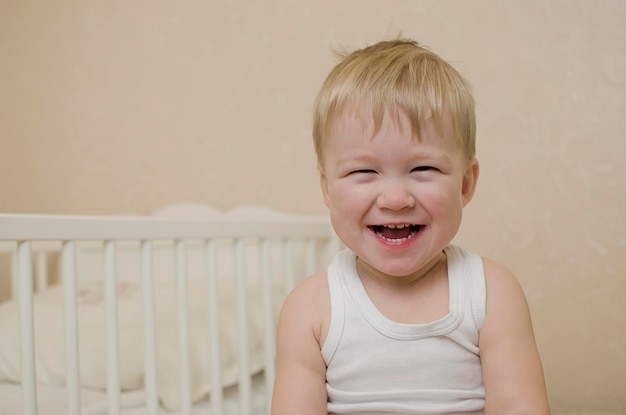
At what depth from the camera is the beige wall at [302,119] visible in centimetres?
152

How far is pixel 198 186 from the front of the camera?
2.07 meters

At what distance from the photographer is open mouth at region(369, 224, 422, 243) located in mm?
861

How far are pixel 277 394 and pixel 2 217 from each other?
1.48ft

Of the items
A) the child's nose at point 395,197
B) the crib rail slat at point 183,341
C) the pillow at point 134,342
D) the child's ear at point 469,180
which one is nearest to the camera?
the child's nose at point 395,197

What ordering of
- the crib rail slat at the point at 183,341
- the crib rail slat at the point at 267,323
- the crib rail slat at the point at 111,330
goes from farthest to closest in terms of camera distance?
1. the crib rail slat at the point at 267,323
2. the crib rail slat at the point at 183,341
3. the crib rail slat at the point at 111,330

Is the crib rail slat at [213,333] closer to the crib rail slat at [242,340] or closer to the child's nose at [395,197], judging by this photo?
the crib rail slat at [242,340]

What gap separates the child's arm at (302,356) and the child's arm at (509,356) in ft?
0.71

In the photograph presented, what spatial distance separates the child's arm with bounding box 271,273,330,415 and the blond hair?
206 mm

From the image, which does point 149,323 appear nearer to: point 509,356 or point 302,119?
point 509,356

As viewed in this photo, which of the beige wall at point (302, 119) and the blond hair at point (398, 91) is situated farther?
the beige wall at point (302, 119)

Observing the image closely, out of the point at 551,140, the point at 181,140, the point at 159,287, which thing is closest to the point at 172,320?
the point at 159,287

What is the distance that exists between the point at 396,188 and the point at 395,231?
0.22 ft

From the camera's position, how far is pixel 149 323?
1.15m

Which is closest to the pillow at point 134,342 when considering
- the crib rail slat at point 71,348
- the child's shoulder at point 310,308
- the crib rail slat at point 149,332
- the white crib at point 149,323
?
the white crib at point 149,323
